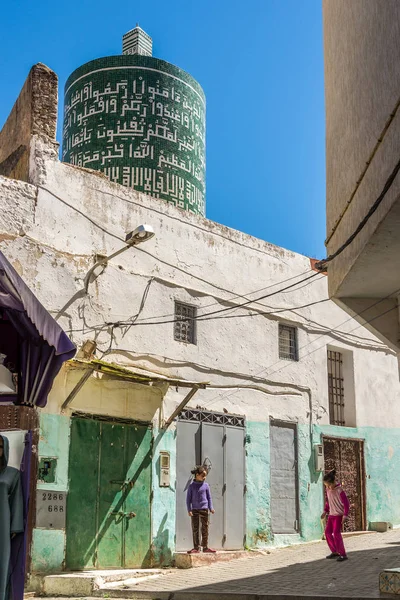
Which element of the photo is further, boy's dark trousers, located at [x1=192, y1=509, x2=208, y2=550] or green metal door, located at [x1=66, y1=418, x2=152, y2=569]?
boy's dark trousers, located at [x1=192, y1=509, x2=208, y2=550]

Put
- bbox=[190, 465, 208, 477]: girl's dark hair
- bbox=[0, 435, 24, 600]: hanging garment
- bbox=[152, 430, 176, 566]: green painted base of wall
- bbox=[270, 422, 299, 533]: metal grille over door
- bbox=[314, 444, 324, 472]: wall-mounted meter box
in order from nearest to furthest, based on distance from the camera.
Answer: bbox=[0, 435, 24, 600]: hanging garment < bbox=[152, 430, 176, 566]: green painted base of wall < bbox=[190, 465, 208, 477]: girl's dark hair < bbox=[270, 422, 299, 533]: metal grille over door < bbox=[314, 444, 324, 472]: wall-mounted meter box

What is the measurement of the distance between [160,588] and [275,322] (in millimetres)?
7043

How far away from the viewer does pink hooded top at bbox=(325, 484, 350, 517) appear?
11594mm

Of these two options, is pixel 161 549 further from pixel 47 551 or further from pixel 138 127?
pixel 138 127

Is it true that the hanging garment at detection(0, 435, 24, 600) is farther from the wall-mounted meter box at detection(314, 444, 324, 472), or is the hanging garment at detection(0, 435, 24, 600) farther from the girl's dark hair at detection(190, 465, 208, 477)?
the wall-mounted meter box at detection(314, 444, 324, 472)

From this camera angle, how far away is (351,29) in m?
8.86

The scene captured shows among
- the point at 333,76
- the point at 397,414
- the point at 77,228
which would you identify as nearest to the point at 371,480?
the point at 397,414

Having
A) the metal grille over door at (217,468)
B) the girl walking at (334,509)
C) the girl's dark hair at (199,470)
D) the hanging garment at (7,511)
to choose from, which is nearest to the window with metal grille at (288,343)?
the metal grille over door at (217,468)

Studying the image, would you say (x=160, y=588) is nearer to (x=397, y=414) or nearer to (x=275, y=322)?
(x=275, y=322)

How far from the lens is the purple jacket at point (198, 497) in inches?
512

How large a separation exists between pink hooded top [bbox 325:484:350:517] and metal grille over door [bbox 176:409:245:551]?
2897 mm

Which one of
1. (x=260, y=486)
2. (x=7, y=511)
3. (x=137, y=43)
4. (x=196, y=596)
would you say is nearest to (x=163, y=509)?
(x=260, y=486)

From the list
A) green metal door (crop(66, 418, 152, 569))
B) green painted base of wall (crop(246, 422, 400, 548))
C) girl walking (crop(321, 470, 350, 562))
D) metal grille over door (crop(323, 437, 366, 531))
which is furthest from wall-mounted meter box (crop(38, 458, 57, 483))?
metal grille over door (crop(323, 437, 366, 531))

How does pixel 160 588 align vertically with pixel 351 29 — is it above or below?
below
